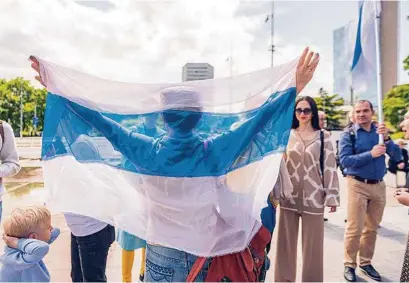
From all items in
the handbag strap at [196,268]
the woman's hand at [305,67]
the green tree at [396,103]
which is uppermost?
the green tree at [396,103]

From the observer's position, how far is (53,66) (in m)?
1.77

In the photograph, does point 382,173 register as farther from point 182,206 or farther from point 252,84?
point 182,206

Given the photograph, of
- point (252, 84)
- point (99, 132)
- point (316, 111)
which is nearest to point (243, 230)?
point (252, 84)

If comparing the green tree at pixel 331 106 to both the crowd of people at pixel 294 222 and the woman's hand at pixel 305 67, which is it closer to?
the crowd of people at pixel 294 222

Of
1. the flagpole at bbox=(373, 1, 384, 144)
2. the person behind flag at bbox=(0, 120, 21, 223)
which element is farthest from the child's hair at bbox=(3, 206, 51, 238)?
the flagpole at bbox=(373, 1, 384, 144)

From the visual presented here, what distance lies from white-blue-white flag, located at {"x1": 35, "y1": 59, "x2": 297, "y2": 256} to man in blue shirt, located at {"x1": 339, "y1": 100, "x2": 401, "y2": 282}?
187cm

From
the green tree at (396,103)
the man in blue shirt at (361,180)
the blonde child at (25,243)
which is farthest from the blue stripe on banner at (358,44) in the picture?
the green tree at (396,103)

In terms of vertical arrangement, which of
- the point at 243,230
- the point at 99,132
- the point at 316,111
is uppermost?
the point at 316,111

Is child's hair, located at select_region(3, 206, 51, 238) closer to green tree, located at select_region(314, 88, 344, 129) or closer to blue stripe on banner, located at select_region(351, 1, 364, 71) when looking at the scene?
blue stripe on banner, located at select_region(351, 1, 364, 71)

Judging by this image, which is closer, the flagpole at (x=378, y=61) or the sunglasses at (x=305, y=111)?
the sunglasses at (x=305, y=111)

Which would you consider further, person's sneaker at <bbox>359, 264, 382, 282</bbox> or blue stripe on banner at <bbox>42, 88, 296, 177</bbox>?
person's sneaker at <bbox>359, 264, 382, 282</bbox>

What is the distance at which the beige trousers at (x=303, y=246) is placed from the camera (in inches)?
114

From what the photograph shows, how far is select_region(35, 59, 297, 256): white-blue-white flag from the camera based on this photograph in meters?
1.55

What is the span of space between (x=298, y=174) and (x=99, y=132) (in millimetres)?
→ 1750
